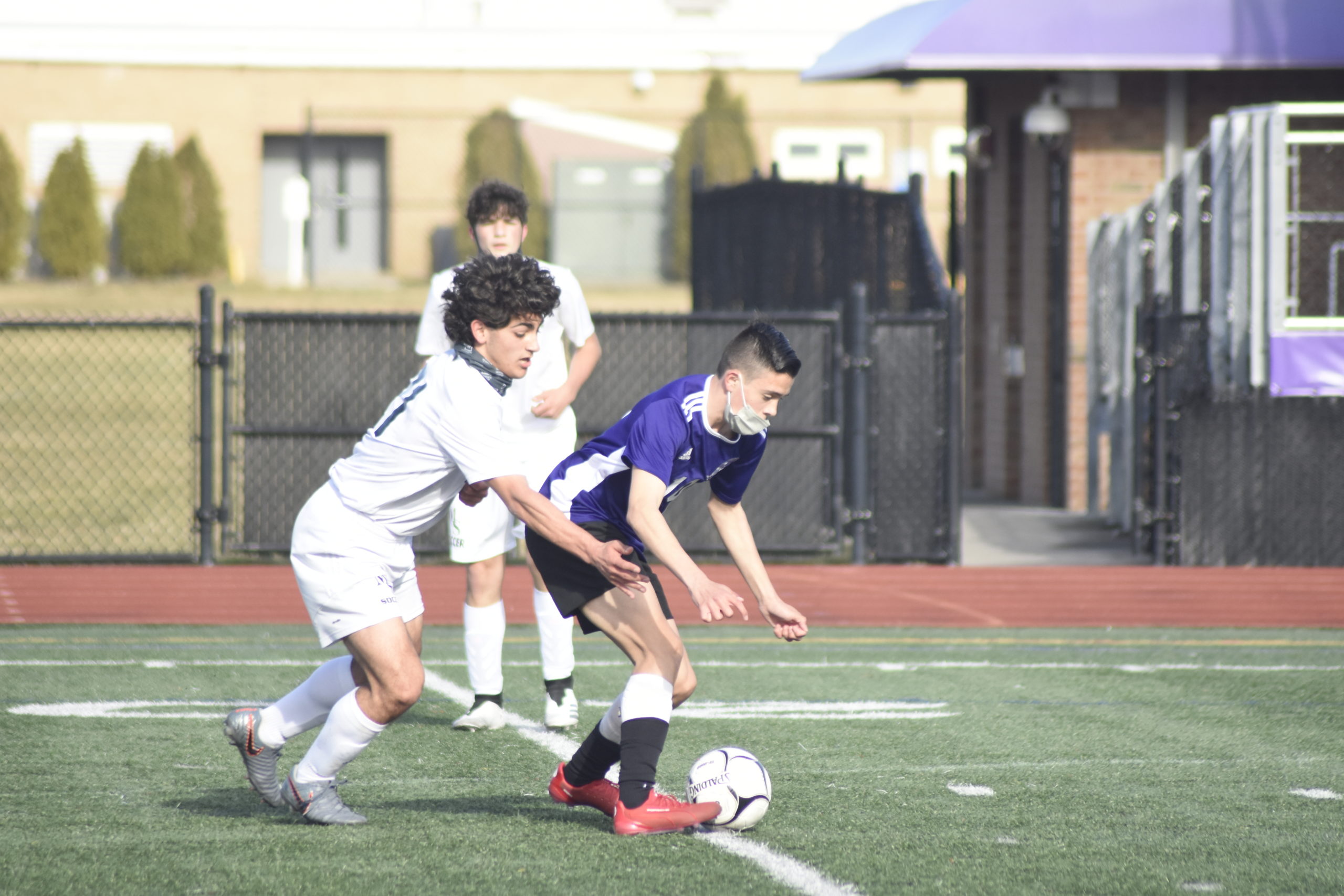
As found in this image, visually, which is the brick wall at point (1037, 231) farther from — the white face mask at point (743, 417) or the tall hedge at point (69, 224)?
the tall hedge at point (69, 224)

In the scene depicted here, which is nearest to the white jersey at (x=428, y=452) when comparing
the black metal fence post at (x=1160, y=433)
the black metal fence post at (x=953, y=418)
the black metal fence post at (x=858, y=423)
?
the black metal fence post at (x=858, y=423)

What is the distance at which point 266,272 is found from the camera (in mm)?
31438

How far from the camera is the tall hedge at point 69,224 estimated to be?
3022 centimetres

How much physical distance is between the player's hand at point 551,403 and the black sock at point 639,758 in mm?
2076

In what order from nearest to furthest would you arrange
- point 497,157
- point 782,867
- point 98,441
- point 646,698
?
point 782,867
point 646,698
point 98,441
point 497,157

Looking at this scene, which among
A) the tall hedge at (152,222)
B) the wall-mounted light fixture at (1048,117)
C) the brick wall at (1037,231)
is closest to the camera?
the wall-mounted light fixture at (1048,117)

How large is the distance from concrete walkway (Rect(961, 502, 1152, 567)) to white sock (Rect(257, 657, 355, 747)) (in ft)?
26.9

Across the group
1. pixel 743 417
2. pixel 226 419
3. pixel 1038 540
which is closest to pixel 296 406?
pixel 226 419

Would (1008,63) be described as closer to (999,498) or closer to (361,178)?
(999,498)

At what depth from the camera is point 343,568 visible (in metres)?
5.17

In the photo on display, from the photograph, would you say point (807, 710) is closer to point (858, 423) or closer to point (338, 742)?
point (338, 742)

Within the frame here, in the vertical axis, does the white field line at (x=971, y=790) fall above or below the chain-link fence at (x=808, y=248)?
below

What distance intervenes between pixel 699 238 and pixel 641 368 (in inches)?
370

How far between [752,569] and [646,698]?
0.57 meters
